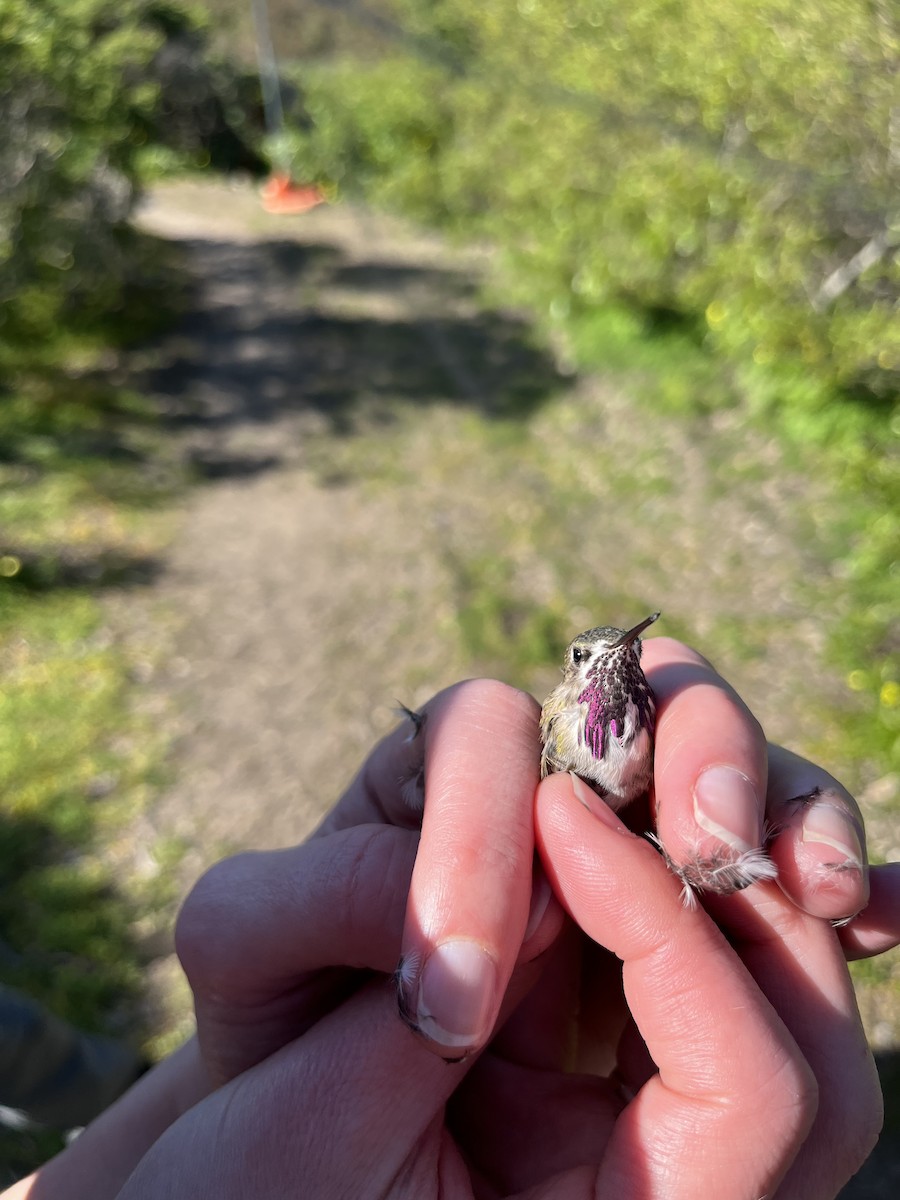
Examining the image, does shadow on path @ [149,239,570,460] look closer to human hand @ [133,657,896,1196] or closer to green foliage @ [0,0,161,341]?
green foliage @ [0,0,161,341]

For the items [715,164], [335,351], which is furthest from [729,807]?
[335,351]

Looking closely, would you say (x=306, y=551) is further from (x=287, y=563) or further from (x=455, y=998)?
(x=455, y=998)

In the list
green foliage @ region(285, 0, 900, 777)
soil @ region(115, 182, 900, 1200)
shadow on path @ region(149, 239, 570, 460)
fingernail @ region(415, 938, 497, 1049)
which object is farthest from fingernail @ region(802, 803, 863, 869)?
shadow on path @ region(149, 239, 570, 460)

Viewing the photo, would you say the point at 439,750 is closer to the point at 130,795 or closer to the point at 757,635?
the point at 130,795

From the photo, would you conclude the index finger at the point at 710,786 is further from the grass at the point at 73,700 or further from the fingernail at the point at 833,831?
the grass at the point at 73,700

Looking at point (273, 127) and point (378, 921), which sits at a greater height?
point (378, 921)

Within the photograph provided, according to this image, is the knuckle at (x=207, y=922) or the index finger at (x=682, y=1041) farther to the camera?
the knuckle at (x=207, y=922)

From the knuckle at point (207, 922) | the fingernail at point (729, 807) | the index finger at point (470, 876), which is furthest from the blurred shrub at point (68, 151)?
the fingernail at point (729, 807)
